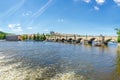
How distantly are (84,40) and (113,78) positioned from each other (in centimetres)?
15626

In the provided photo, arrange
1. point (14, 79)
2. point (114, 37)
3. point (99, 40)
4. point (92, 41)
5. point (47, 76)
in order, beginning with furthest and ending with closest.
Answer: point (92, 41) → point (99, 40) → point (114, 37) → point (47, 76) → point (14, 79)

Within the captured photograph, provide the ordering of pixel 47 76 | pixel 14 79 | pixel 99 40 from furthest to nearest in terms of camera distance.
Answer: pixel 99 40 → pixel 47 76 → pixel 14 79

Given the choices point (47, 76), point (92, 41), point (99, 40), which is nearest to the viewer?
point (47, 76)

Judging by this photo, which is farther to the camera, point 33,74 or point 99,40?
point 99,40

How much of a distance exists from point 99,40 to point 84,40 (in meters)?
19.4

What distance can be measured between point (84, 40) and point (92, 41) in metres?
6.61

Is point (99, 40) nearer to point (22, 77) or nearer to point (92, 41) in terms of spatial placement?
point (92, 41)

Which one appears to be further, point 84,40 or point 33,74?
point 84,40

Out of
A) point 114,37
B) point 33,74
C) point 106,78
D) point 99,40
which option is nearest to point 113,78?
point 106,78

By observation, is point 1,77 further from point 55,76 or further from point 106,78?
point 106,78

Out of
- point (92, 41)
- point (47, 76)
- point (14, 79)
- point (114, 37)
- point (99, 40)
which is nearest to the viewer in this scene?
point (14, 79)

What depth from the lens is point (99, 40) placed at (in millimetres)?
167750

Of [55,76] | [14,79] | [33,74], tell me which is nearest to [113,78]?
[55,76]

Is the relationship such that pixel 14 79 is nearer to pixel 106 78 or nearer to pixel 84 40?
pixel 106 78
